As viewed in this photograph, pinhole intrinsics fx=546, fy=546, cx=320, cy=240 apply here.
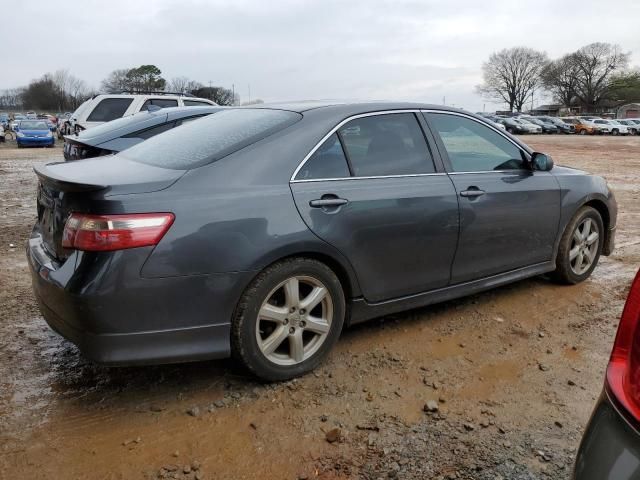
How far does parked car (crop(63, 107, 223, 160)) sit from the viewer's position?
5.82 metres

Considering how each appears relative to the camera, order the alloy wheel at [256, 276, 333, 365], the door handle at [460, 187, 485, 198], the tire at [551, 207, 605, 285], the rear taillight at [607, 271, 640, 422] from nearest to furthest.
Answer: the rear taillight at [607, 271, 640, 422] → the alloy wheel at [256, 276, 333, 365] → the door handle at [460, 187, 485, 198] → the tire at [551, 207, 605, 285]

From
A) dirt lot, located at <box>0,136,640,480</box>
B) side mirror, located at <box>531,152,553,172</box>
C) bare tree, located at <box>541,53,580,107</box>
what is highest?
bare tree, located at <box>541,53,580,107</box>

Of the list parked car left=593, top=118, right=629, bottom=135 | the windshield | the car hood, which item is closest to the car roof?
the car hood

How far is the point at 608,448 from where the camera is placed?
1.36 metres

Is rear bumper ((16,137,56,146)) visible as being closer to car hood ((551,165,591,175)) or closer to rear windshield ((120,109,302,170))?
rear windshield ((120,109,302,170))

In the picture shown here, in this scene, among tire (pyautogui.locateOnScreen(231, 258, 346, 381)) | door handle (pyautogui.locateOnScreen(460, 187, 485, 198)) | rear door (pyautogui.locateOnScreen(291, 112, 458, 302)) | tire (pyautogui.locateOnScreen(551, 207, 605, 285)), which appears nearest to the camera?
tire (pyautogui.locateOnScreen(231, 258, 346, 381))

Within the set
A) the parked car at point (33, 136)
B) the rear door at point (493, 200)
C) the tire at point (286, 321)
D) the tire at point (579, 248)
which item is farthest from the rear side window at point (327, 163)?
the parked car at point (33, 136)

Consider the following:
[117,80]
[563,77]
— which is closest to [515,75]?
[563,77]

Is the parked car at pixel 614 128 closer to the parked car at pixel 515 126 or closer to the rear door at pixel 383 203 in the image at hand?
the parked car at pixel 515 126

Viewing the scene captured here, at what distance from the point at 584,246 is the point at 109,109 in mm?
10239

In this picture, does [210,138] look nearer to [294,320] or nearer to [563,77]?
[294,320]

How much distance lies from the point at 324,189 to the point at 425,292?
1061 millimetres

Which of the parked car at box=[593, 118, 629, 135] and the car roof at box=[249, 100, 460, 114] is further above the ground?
the parked car at box=[593, 118, 629, 135]

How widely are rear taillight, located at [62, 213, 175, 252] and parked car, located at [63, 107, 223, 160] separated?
11.2 feet
